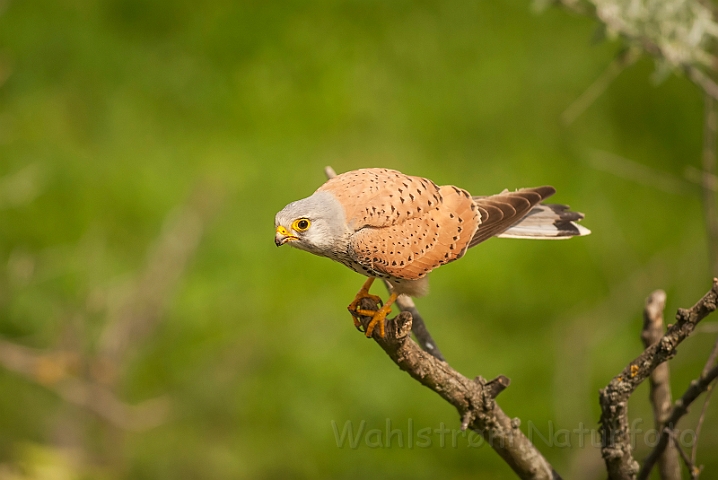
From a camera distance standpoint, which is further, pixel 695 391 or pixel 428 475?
pixel 428 475

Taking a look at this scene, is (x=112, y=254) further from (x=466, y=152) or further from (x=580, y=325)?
(x=580, y=325)

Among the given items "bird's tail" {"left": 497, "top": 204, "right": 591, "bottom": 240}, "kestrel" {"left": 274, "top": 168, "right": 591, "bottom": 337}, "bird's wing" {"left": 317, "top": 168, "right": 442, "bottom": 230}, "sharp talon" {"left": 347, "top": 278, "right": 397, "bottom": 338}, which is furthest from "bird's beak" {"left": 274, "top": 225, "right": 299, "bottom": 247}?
"bird's tail" {"left": 497, "top": 204, "right": 591, "bottom": 240}

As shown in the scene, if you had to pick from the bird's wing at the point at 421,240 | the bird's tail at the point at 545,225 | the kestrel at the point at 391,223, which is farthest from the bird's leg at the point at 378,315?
the bird's tail at the point at 545,225

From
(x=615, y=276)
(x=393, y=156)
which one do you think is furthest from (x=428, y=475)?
(x=393, y=156)

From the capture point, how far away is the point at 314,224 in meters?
2.32

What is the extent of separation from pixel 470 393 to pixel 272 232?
133 inches

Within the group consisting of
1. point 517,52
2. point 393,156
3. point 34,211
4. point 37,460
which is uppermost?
point 517,52

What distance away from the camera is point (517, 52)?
239 inches

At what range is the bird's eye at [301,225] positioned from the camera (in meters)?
2.30

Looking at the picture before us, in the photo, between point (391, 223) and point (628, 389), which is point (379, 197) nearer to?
point (391, 223)

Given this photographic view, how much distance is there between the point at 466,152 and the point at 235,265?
71.2 inches

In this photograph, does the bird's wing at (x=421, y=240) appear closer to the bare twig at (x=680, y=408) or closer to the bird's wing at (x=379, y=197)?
the bird's wing at (x=379, y=197)

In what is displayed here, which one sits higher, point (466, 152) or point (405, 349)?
point (466, 152)

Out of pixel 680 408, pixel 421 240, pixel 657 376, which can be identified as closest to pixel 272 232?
pixel 421 240
